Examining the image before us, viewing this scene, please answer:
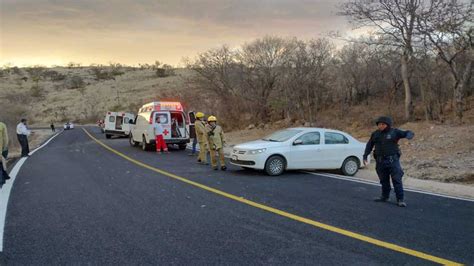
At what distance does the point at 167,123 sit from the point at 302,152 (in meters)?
10.5

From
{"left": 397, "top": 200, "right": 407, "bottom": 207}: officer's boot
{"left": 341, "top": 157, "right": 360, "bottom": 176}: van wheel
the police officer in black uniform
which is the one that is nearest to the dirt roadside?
{"left": 341, "top": 157, "right": 360, "bottom": 176}: van wheel

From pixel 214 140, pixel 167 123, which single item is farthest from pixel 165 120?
pixel 214 140

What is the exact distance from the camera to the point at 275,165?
41.4 feet

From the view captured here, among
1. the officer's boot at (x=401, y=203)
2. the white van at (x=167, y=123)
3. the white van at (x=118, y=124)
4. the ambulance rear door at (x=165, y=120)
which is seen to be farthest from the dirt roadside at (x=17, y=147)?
the officer's boot at (x=401, y=203)

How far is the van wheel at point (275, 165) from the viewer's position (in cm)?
1252

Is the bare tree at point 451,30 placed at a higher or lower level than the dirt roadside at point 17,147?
higher

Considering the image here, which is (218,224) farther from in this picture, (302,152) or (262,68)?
(262,68)

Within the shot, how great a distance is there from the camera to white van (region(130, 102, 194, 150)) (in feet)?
71.6

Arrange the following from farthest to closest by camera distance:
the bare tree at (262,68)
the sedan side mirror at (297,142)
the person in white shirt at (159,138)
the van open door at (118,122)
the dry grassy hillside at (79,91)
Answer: the dry grassy hillside at (79,91) → the van open door at (118,122) → the bare tree at (262,68) → the person in white shirt at (159,138) → the sedan side mirror at (297,142)

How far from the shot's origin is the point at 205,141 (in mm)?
15539

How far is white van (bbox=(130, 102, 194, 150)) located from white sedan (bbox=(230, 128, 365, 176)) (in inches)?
360

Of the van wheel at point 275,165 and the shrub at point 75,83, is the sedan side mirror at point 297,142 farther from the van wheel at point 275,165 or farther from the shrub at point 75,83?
the shrub at point 75,83

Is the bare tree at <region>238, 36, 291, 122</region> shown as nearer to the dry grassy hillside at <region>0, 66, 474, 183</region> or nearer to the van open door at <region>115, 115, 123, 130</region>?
the dry grassy hillside at <region>0, 66, 474, 183</region>

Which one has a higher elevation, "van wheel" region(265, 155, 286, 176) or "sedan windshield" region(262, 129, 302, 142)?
"sedan windshield" region(262, 129, 302, 142)
